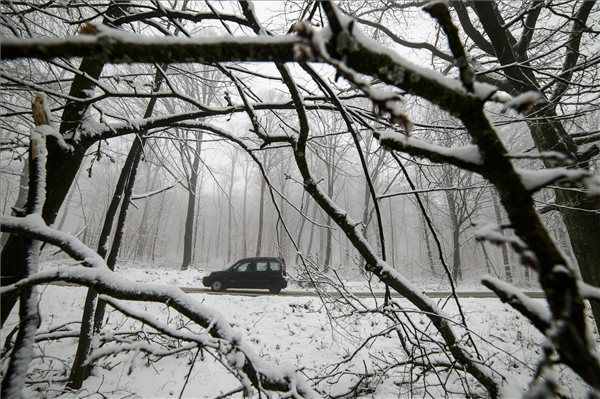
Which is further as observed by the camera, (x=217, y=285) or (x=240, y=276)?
(x=240, y=276)

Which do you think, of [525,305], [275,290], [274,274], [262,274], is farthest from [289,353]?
[262,274]

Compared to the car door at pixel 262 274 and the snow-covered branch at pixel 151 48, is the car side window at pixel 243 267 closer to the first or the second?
the car door at pixel 262 274

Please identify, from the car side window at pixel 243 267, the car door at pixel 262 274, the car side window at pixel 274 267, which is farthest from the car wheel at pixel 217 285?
the car side window at pixel 274 267

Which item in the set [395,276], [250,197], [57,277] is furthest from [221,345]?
[250,197]

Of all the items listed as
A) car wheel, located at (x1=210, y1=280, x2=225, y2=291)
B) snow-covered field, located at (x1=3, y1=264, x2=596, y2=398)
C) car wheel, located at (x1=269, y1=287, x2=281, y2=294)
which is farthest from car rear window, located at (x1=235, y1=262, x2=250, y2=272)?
snow-covered field, located at (x1=3, y1=264, x2=596, y2=398)

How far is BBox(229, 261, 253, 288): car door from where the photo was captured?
42.5 feet

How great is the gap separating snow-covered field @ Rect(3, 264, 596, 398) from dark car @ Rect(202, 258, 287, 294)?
296 centimetres

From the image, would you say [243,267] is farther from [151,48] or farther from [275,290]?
[151,48]

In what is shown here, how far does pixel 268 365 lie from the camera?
1340 mm

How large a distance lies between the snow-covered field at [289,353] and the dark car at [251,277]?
2965 millimetres

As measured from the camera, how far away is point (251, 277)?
1299cm

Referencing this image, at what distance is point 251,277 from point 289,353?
290 inches

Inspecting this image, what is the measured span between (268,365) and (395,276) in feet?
2.90

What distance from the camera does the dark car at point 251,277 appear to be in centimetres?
1269
